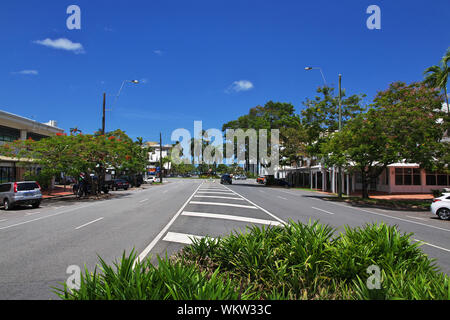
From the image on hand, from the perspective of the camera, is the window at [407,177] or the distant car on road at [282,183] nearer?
the window at [407,177]

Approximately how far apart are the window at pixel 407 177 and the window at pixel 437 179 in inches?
48.3

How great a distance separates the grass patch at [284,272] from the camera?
3209mm

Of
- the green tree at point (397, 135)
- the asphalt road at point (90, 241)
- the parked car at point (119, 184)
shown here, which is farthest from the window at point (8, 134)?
the green tree at point (397, 135)

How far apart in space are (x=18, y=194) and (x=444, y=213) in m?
22.9

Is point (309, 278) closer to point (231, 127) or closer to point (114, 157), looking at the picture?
point (114, 157)

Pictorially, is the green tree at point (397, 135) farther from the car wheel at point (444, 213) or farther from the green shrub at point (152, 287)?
the green shrub at point (152, 287)

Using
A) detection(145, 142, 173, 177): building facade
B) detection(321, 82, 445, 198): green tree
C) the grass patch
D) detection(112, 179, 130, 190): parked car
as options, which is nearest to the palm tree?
detection(321, 82, 445, 198): green tree

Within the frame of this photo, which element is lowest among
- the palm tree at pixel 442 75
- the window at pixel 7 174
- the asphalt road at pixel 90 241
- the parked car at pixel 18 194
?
the asphalt road at pixel 90 241

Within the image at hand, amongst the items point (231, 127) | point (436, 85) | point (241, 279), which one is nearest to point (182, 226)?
point (241, 279)

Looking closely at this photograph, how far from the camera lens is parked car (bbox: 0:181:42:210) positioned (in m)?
17.5

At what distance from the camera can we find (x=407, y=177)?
105 ft

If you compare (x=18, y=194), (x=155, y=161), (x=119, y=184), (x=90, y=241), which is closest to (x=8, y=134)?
(x=119, y=184)

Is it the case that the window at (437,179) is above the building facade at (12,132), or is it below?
below
